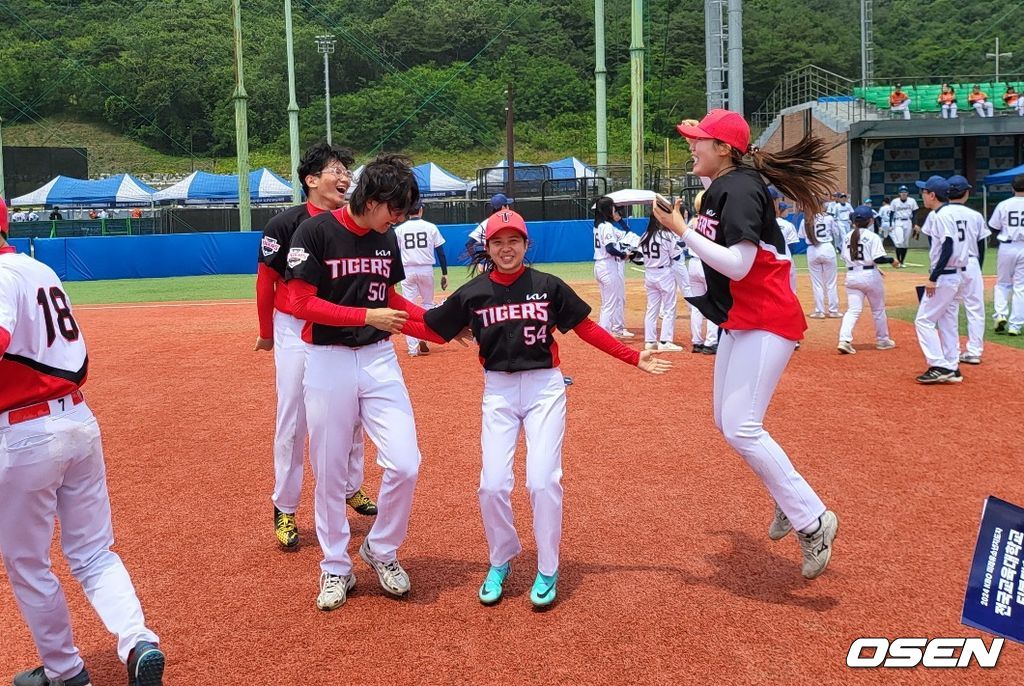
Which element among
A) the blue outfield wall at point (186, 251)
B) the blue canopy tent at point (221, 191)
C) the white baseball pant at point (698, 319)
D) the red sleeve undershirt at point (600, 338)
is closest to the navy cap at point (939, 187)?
the white baseball pant at point (698, 319)

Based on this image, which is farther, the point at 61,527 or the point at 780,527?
the point at 780,527

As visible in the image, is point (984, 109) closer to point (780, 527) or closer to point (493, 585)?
point (780, 527)

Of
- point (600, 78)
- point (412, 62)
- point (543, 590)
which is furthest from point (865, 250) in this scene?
point (412, 62)

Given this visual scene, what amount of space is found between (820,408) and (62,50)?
226 feet

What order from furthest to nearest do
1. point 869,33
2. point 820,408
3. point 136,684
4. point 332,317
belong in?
point 869,33, point 820,408, point 332,317, point 136,684

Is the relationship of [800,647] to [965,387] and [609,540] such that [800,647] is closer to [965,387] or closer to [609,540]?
[609,540]

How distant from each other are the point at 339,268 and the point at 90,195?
168 ft

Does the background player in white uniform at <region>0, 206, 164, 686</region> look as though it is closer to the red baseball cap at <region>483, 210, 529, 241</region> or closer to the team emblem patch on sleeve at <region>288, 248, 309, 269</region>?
the team emblem patch on sleeve at <region>288, 248, 309, 269</region>

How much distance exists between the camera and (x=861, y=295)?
12945mm

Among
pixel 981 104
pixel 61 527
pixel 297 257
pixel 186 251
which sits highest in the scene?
pixel 981 104

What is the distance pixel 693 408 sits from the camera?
9656 millimetres

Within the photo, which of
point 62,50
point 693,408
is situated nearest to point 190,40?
point 62,50

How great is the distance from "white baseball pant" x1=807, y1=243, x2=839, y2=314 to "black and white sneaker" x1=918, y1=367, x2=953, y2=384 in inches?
198

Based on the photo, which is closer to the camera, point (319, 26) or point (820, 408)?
point (820, 408)
